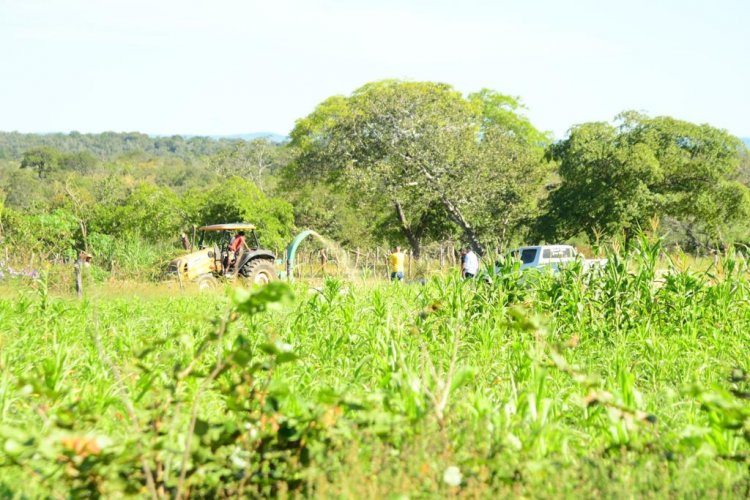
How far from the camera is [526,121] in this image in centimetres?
4884

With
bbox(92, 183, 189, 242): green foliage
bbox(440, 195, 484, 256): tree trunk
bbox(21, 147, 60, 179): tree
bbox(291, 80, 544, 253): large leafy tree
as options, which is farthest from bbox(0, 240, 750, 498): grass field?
bbox(21, 147, 60, 179): tree

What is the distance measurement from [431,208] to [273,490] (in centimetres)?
3186

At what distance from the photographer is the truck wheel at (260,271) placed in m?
18.7

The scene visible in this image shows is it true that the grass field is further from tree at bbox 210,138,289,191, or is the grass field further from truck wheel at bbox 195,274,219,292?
tree at bbox 210,138,289,191

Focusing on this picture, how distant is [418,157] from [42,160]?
78980 mm

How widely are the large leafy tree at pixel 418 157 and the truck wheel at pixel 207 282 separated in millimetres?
12808

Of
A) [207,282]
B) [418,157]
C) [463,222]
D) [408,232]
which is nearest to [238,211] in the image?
[408,232]

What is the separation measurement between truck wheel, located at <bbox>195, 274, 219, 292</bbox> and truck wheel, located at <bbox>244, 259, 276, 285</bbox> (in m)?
0.80

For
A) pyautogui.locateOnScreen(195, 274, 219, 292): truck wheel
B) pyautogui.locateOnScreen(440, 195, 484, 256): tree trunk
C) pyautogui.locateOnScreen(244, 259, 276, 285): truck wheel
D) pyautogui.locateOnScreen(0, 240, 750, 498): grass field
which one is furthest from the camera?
pyautogui.locateOnScreen(440, 195, 484, 256): tree trunk

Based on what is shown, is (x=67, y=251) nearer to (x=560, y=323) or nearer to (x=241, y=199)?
(x=241, y=199)

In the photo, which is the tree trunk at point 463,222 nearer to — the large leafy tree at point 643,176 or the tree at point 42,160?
the large leafy tree at point 643,176

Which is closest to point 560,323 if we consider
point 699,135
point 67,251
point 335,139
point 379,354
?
point 379,354

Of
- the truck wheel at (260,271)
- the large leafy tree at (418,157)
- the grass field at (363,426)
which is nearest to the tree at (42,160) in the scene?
the large leafy tree at (418,157)

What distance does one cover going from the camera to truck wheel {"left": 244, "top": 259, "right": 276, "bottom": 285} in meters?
18.7
